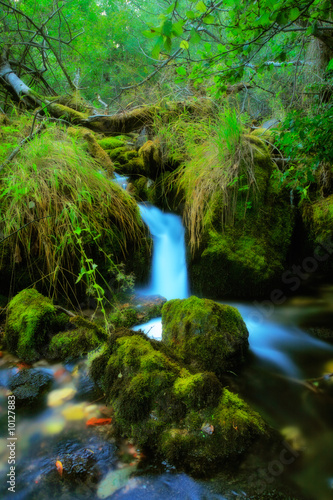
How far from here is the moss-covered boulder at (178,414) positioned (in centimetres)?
141

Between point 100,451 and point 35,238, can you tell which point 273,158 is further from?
point 100,451

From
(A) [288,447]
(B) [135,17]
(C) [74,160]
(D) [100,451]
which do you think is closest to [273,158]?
(C) [74,160]

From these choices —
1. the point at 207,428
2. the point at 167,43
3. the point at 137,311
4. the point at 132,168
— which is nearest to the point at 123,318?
the point at 137,311

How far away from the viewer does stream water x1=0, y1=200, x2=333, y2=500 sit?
4.23 feet

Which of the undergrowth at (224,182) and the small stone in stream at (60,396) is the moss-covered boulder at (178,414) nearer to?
the small stone in stream at (60,396)

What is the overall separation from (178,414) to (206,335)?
732 millimetres

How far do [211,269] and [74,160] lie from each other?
1.97 metres

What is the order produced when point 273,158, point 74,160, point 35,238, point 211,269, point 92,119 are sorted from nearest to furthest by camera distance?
point 35,238, point 74,160, point 211,269, point 273,158, point 92,119

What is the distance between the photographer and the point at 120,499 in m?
1.25

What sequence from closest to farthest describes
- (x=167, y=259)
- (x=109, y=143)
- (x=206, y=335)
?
(x=206, y=335), (x=167, y=259), (x=109, y=143)

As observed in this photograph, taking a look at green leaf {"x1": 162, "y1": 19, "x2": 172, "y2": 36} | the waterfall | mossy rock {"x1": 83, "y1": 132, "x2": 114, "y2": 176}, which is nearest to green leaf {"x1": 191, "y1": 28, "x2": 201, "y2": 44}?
green leaf {"x1": 162, "y1": 19, "x2": 172, "y2": 36}

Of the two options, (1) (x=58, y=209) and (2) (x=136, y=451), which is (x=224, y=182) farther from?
(2) (x=136, y=451)

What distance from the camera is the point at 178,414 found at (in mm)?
1521

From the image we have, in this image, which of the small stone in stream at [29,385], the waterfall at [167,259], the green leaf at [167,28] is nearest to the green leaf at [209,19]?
the green leaf at [167,28]
